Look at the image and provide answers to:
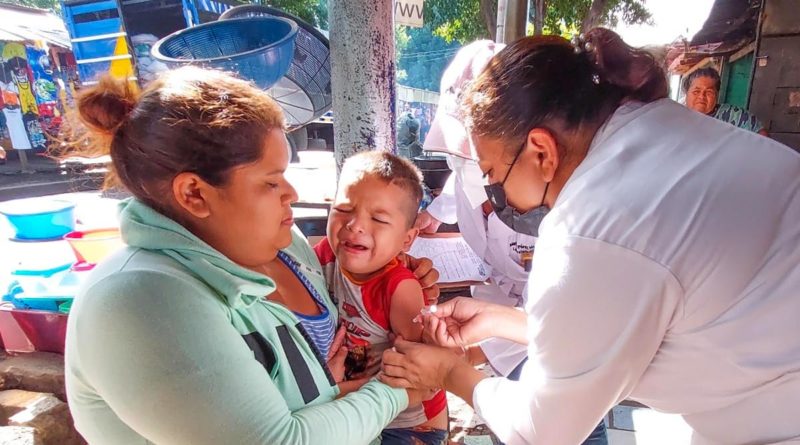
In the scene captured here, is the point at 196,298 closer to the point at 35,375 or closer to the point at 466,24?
the point at 35,375

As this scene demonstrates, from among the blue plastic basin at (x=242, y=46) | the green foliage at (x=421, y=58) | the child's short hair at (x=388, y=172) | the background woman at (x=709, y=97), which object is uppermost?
the blue plastic basin at (x=242, y=46)

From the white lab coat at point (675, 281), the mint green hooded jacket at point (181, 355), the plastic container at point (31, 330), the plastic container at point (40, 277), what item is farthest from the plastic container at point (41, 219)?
the white lab coat at point (675, 281)

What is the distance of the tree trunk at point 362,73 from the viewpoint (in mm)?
2172

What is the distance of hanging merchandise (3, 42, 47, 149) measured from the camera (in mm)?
14016

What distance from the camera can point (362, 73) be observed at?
2.23m

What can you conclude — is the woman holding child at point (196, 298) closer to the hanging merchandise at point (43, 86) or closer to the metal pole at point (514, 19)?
the metal pole at point (514, 19)

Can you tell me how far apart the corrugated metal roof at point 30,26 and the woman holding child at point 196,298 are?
16596mm

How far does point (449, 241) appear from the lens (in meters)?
2.96

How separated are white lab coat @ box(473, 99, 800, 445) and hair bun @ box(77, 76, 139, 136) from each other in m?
1.04

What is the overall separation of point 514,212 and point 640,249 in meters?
0.69

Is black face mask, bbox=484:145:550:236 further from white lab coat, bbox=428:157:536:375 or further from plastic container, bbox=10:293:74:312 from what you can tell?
plastic container, bbox=10:293:74:312

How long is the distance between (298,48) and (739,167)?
2691 millimetres

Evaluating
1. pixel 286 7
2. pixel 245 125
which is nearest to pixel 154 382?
pixel 245 125

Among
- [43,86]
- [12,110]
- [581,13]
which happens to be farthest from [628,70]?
[43,86]
